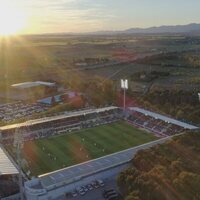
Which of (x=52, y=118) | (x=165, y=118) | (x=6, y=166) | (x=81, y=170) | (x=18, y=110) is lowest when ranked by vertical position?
(x=18, y=110)

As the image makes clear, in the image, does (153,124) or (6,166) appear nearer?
(6,166)

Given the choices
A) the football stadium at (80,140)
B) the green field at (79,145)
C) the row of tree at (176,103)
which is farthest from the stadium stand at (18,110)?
the row of tree at (176,103)

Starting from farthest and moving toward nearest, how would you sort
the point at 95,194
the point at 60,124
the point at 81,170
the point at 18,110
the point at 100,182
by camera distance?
the point at 18,110 < the point at 60,124 < the point at 81,170 < the point at 100,182 < the point at 95,194

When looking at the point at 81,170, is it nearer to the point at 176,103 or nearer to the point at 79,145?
the point at 79,145

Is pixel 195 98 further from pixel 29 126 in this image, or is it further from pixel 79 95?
pixel 29 126

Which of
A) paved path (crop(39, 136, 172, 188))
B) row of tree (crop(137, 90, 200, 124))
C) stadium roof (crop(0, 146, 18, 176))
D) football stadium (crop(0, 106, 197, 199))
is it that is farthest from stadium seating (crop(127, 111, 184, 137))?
stadium roof (crop(0, 146, 18, 176))

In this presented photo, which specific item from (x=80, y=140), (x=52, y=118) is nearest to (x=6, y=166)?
(x=80, y=140)

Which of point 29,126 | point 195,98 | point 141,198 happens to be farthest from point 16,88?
point 141,198

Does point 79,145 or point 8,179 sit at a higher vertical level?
point 8,179
